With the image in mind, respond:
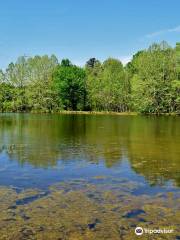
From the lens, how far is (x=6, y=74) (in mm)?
123750

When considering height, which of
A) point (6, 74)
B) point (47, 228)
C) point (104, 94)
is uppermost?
point (6, 74)

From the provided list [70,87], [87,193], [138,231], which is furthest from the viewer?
[70,87]

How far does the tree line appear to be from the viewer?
97438 mm

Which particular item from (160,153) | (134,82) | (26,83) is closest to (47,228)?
(160,153)

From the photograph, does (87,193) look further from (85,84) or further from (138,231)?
(85,84)

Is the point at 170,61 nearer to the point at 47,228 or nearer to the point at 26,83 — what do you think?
the point at 26,83

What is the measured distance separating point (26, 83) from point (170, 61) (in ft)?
161

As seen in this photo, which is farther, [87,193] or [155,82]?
[155,82]

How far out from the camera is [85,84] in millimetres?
118125

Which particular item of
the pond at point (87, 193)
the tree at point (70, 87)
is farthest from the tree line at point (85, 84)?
the pond at point (87, 193)

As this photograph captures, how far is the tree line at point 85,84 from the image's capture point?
9744 cm

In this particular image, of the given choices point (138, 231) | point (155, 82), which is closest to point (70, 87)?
point (155, 82)

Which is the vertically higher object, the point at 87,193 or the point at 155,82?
the point at 155,82

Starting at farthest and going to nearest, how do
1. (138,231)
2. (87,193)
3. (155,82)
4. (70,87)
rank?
(70,87) → (155,82) → (87,193) → (138,231)
